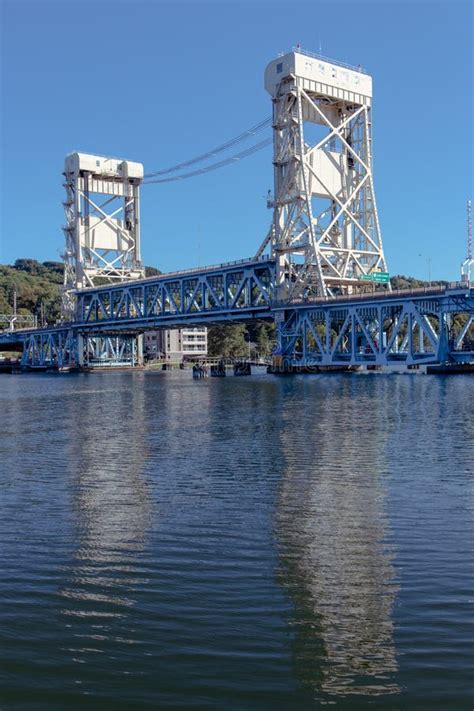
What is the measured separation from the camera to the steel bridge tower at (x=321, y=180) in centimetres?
9025

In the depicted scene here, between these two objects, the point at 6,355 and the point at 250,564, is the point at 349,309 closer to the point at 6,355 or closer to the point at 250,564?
the point at 250,564

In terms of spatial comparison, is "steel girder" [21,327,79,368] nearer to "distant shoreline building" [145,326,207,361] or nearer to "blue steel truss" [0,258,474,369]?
"blue steel truss" [0,258,474,369]

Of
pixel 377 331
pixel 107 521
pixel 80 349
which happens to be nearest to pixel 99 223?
pixel 80 349

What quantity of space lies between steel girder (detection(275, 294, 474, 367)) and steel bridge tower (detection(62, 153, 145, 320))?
48.1m

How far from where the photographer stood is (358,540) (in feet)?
44.1

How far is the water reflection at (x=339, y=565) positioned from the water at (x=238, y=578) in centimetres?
3

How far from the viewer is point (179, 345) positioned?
184875 millimetres

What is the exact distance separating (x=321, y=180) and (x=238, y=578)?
85591 millimetres

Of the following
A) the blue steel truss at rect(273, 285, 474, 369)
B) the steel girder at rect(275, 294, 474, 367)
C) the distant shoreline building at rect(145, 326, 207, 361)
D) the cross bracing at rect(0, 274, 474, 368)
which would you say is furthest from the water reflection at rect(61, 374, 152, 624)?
the distant shoreline building at rect(145, 326, 207, 361)

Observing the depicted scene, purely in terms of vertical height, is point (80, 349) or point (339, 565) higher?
point (80, 349)

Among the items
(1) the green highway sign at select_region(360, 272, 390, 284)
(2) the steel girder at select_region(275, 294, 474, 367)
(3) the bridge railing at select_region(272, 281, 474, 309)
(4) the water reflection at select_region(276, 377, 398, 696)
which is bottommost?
(4) the water reflection at select_region(276, 377, 398, 696)

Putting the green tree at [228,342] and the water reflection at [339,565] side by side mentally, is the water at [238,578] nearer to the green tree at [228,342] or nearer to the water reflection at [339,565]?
the water reflection at [339,565]

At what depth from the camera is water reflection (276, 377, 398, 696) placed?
837cm

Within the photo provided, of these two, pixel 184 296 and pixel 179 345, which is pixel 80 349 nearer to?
pixel 184 296
